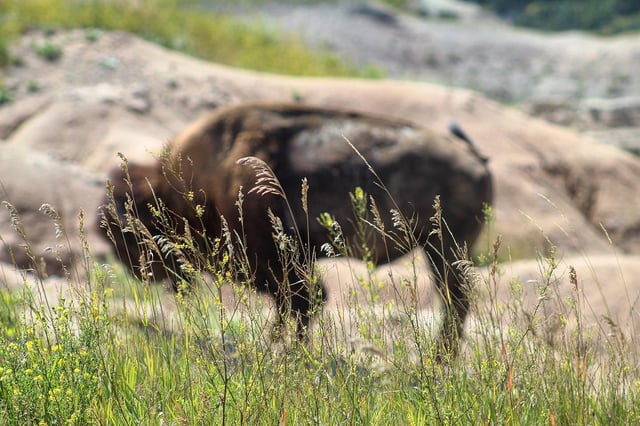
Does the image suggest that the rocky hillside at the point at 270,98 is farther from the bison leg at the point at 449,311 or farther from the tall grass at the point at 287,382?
the tall grass at the point at 287,382

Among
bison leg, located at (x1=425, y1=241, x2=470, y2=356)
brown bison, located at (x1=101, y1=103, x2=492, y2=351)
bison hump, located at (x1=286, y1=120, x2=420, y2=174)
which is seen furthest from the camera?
bison hump, located at (x1=286, y1=120, x2=420, y2=174)

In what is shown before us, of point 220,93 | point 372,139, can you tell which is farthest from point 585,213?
point 372,139

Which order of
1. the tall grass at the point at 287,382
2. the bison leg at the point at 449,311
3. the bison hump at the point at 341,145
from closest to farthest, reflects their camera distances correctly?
the tall grass at the point at 287,382
the bison leg at the point at 449,311
the bison hump at the point at 341,145

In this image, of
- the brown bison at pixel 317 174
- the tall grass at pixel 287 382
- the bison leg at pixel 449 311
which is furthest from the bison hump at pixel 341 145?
the tall grass at pixel 287 382

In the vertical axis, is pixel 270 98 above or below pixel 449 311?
below

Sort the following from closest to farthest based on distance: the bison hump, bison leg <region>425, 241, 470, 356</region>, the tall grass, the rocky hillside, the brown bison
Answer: the tall grass
bison leg <region>425, 241, 470, 356</region>
the brown bison
the bison hump
the rocky hillside

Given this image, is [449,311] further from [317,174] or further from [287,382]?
[317,174]

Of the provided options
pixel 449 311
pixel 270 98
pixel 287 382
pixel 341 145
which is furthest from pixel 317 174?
pixel 270 98

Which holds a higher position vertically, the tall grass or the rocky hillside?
the tall grass

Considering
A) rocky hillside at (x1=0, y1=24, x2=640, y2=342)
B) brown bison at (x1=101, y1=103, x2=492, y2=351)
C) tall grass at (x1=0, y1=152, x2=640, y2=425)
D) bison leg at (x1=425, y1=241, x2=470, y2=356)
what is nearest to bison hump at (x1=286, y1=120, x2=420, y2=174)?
brown bison at (x1=101, y1=103, x2=492, y2=351)

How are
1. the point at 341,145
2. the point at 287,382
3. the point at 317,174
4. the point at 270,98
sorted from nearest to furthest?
Result: the point at 287,382
the point at 317,174
the point at 341,145
the point at 270,98

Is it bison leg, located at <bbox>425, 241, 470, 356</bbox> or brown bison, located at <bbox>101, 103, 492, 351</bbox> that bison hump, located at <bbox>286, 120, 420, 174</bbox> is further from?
bison leg, located at <bbox>425, 241, 470, 356</bbox>

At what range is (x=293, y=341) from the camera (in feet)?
11.3

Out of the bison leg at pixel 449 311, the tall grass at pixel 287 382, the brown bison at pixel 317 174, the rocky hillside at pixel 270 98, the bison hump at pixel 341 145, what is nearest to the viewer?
the tall grass at pixel 287 382
